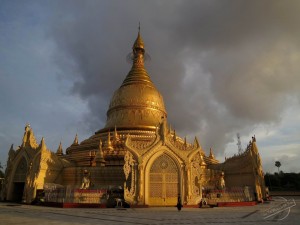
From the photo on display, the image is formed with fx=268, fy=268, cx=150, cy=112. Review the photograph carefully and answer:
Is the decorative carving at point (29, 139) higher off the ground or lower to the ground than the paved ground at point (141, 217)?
higher

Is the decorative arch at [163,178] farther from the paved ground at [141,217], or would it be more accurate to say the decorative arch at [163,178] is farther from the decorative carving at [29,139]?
the decorative carving at [29,139]

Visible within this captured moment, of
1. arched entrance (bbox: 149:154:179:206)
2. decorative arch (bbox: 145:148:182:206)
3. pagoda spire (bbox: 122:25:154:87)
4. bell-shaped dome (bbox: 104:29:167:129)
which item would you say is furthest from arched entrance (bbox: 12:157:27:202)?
pagoda spire (bbox: 122:25:154:87)

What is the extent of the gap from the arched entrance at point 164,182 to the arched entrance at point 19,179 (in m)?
14.1

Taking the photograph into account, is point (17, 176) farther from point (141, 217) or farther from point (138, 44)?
point (138, 44)

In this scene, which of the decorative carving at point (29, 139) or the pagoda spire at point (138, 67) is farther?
the pagoda spire at point (138, 67)

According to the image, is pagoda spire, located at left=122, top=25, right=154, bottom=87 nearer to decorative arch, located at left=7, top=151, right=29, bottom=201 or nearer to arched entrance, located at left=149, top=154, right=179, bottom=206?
decorative arch, located at left=7, top=151, right=29, bottom=201

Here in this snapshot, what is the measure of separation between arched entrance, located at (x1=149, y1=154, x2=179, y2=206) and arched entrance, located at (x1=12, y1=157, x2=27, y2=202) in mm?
14088

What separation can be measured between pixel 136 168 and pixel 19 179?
45.2 feet

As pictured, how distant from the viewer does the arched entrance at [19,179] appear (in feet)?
91.7

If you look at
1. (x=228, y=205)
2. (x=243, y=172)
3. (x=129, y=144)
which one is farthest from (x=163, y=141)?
(x=243, y=172)

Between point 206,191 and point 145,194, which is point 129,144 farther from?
point 206,191

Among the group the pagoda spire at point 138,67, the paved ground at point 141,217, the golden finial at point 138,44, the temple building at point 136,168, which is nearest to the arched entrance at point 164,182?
the temple building at point 136,168

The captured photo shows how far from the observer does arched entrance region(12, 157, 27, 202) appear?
27.9m

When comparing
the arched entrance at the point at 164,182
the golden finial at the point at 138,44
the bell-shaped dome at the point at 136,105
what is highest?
the golden finial at the point at 138,44
